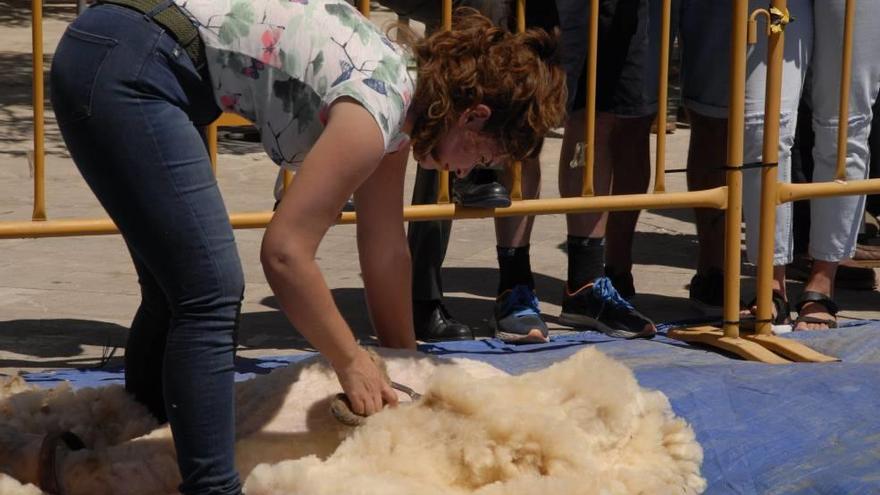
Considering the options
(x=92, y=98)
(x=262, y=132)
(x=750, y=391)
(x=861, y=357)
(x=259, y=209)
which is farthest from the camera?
(x=259, y=209)

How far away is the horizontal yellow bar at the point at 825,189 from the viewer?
471 cm

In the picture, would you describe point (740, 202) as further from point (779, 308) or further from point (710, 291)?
point (710, 291)

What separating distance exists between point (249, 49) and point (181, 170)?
27cm

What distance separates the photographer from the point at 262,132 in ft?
9.55

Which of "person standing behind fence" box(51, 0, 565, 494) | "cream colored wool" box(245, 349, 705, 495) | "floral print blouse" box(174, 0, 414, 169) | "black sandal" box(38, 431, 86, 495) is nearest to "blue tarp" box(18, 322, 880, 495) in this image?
"cream colored wool" box(245, 349, 705, 495)

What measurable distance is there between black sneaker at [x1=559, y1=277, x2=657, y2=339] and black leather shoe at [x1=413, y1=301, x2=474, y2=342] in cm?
40

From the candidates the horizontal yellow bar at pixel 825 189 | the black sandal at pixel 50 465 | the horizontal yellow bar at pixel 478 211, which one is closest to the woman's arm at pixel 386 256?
the black sandal at pixel 50 465

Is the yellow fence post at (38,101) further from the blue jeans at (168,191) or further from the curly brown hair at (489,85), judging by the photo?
the curly brown hair at (489,85)

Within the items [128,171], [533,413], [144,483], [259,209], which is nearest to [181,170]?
[128,171]

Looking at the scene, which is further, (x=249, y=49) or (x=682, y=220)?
(x=682, y=220)

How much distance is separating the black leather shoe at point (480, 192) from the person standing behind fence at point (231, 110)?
1.54 metres

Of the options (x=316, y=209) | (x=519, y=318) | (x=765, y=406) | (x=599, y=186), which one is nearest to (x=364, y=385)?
(x=316, y=209)

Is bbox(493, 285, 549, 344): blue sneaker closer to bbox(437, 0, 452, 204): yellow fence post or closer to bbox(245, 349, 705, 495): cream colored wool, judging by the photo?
bbox(437, 0, 452, 204): yellow fence post

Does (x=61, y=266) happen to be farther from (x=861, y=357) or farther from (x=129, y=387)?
(x=861, y=357)
